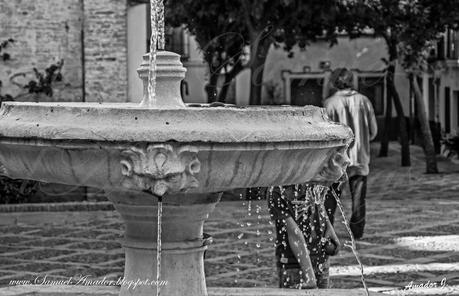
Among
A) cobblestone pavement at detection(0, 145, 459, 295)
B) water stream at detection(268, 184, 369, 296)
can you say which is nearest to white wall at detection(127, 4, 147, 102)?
cobblestone pavement at detection(0, 145, 459, 295)

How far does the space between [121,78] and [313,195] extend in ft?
33.7

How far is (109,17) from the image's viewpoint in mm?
17781

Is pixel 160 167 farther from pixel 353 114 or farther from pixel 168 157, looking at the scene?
pixel 353 114

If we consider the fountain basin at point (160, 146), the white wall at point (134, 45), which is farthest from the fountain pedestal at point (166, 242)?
the white wall at point (134, 45)

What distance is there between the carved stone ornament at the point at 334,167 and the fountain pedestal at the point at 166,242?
20.1 inches

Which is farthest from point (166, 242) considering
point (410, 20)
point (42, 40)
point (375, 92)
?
point (375, 92)

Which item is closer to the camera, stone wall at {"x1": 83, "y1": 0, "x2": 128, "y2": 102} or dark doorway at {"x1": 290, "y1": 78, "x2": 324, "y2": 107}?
stone wall at {"x1": 83, "y1": 0, "x2": 128, "y2": 102}

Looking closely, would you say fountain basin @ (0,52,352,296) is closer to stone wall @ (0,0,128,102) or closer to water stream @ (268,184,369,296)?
water stream @ (268,184,369,296)

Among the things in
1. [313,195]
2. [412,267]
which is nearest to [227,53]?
[412,267]

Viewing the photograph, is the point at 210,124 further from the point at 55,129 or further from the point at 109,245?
the point at 109,245

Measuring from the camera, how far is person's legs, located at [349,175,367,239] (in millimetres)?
12023

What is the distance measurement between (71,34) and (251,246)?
268 inches

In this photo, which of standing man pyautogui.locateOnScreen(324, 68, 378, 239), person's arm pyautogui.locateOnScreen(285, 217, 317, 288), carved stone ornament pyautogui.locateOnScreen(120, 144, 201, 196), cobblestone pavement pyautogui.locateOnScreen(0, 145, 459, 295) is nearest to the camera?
carved stone ornament pyautogui.locateOnScreen(120, 144, 201, 196)

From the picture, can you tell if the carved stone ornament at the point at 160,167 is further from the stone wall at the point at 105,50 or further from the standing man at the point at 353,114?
the stone wall at the point at 105,50
